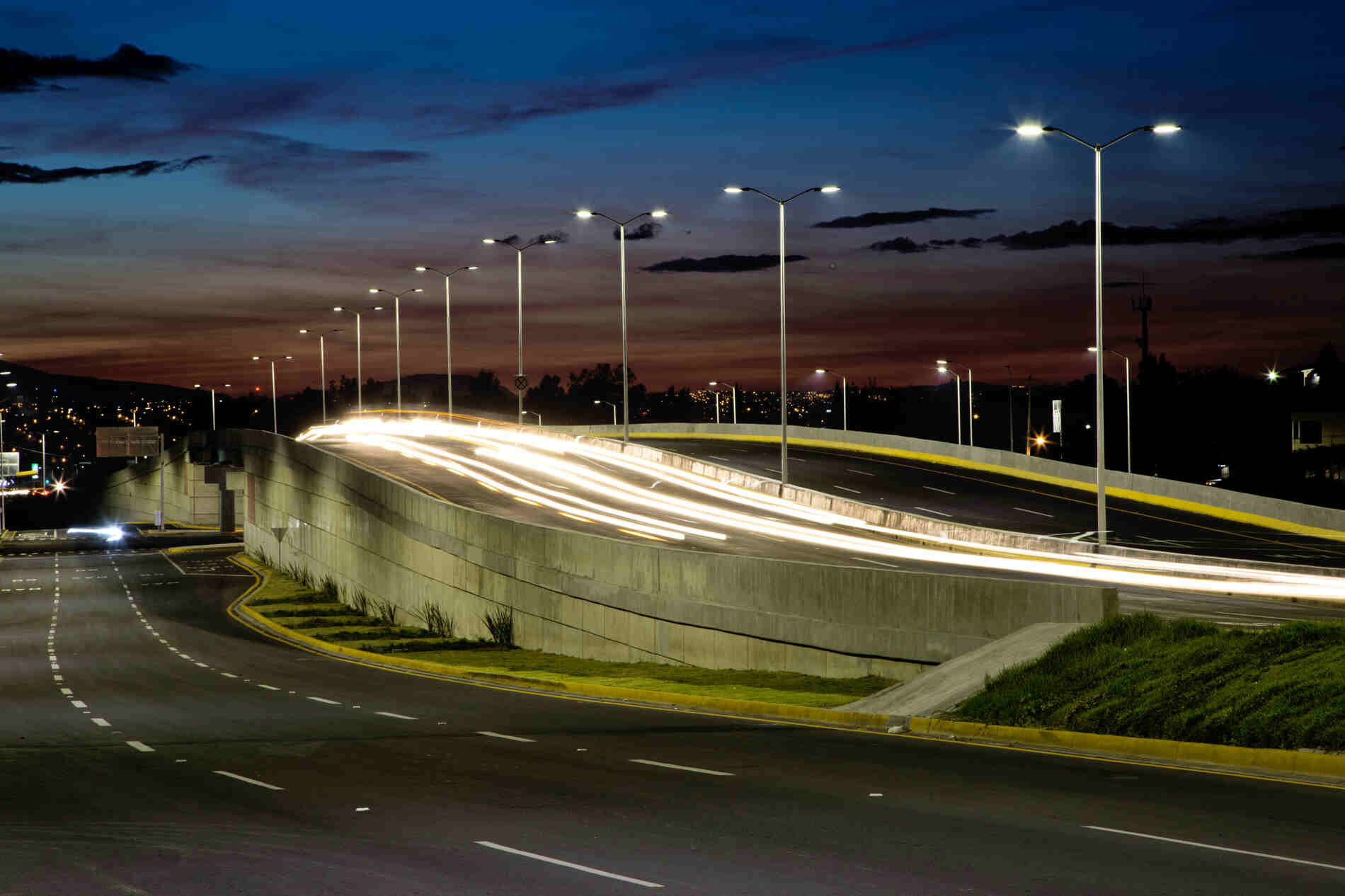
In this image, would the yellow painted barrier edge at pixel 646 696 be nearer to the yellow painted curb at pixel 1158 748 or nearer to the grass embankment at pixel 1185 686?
the yellow painted curb at pixel 1158 748

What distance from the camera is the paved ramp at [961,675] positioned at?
59.7ft

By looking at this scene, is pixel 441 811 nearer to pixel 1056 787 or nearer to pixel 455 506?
pixel 1056 787

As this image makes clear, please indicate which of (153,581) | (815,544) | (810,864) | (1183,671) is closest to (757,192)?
(815,544)

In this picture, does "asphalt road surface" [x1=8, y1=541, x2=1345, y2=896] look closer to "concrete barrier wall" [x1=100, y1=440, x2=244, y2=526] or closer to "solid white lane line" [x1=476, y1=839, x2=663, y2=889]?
"solid white lane line" [x1=476, y1=839, x2=663, y2=889]

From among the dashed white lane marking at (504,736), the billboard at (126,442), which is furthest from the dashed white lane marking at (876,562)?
the billboard at (126,442)

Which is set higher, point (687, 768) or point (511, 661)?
point (687, 768)

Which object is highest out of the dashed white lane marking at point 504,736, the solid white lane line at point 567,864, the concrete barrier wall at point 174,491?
the solid white lane line at point 567,864

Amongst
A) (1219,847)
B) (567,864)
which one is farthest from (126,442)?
(1219,847)

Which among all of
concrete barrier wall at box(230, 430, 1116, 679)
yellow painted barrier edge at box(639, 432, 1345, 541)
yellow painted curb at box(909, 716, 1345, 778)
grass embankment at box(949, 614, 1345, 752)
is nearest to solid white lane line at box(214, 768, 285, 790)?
yellow painted curb at box(909, 716, 1345, 778)

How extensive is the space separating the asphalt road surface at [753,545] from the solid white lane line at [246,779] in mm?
16296

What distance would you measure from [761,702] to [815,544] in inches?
746

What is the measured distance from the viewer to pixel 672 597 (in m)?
29.6

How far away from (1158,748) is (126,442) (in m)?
162

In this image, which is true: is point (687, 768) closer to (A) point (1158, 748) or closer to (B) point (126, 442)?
(A) point (1158, 748)
